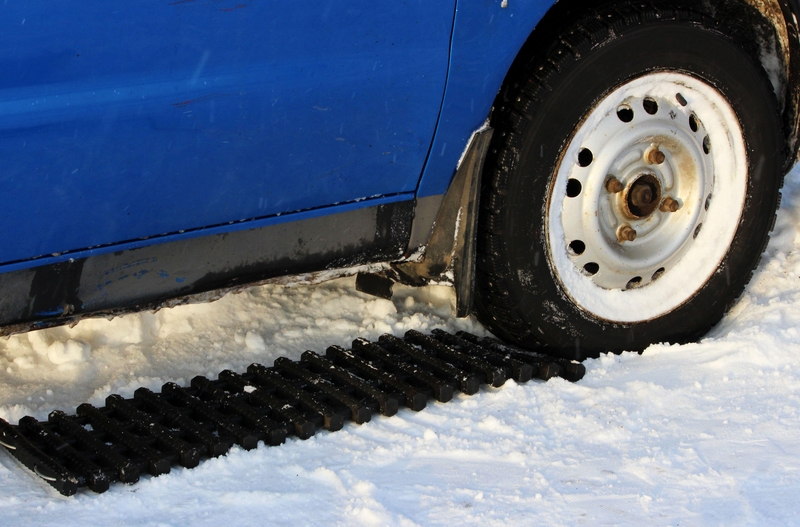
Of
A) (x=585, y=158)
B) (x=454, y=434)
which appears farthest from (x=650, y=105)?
(x=454, y=434)

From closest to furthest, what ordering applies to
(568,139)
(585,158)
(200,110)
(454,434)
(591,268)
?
(200,110) → (454,434) → (568,139) → (585,158) → (591,268)

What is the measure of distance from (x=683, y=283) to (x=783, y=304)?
47cm

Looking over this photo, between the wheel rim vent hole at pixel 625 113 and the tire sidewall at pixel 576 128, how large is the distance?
0.42 ft

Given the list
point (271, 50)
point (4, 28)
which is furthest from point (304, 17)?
point (4, 28)

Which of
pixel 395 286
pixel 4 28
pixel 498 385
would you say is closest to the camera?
pixel 4 28

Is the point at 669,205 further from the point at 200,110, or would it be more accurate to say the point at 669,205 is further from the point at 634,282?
the point at 200,110

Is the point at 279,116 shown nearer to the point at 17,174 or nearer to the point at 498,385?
the point at 17,174

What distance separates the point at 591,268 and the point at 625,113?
57cm

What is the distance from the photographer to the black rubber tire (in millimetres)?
3270

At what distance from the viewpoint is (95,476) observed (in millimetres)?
2627

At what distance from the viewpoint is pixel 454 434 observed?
3012 millimetres

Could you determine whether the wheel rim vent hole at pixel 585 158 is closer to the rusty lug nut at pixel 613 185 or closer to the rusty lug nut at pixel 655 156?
the rusty lug nut at pixel 613 185

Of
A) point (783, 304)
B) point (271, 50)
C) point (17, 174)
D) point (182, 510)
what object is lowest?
point (182, 510)

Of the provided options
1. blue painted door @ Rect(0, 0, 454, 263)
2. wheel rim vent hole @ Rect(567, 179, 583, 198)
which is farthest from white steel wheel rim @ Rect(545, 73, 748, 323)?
blue painted door @ Rect(0, 0, 454, 263)
